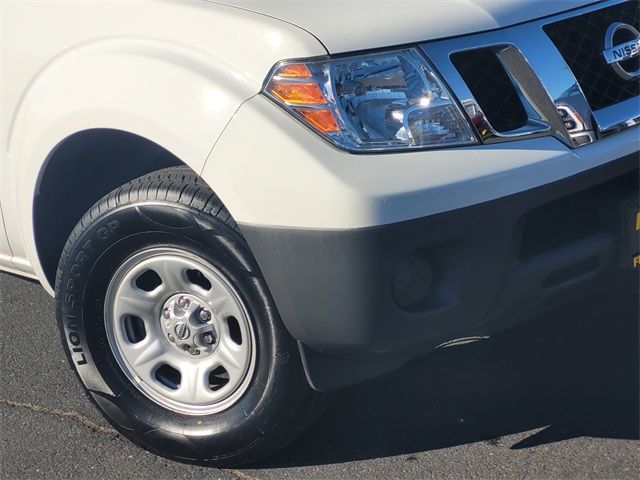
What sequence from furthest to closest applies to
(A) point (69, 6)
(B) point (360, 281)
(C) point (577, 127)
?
(A) point (69, 6), (C) point (577, 127), (B) point (360, 281)

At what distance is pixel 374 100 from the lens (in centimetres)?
269

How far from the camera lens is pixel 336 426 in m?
3.36

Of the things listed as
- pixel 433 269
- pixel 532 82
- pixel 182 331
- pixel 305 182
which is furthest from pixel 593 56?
pixel 182 331

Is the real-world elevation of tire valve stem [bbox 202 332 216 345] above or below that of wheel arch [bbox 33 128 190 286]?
below

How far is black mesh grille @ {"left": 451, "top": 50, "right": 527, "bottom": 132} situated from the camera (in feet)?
9.00

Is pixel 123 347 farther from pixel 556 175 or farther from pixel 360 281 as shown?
pixel 556 175

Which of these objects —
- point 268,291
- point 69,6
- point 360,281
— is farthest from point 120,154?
point 360,281

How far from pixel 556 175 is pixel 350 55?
0.63 meters

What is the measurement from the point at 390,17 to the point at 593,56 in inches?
24.4

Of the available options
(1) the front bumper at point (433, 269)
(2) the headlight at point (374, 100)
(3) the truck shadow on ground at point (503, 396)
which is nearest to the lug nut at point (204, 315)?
(1) the front bumper at point (433, 269)

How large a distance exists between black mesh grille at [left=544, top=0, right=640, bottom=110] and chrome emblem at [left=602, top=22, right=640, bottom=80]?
0.04 feet

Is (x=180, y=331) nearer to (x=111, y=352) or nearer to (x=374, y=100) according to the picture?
(x=111, y=352)

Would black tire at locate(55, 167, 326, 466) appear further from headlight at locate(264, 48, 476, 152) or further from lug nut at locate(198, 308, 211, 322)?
headlight at locate(264, 48, 476, 152)

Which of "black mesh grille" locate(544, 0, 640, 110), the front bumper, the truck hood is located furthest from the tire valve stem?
"black mesh grille" locate(544, 0, 640, 110)
